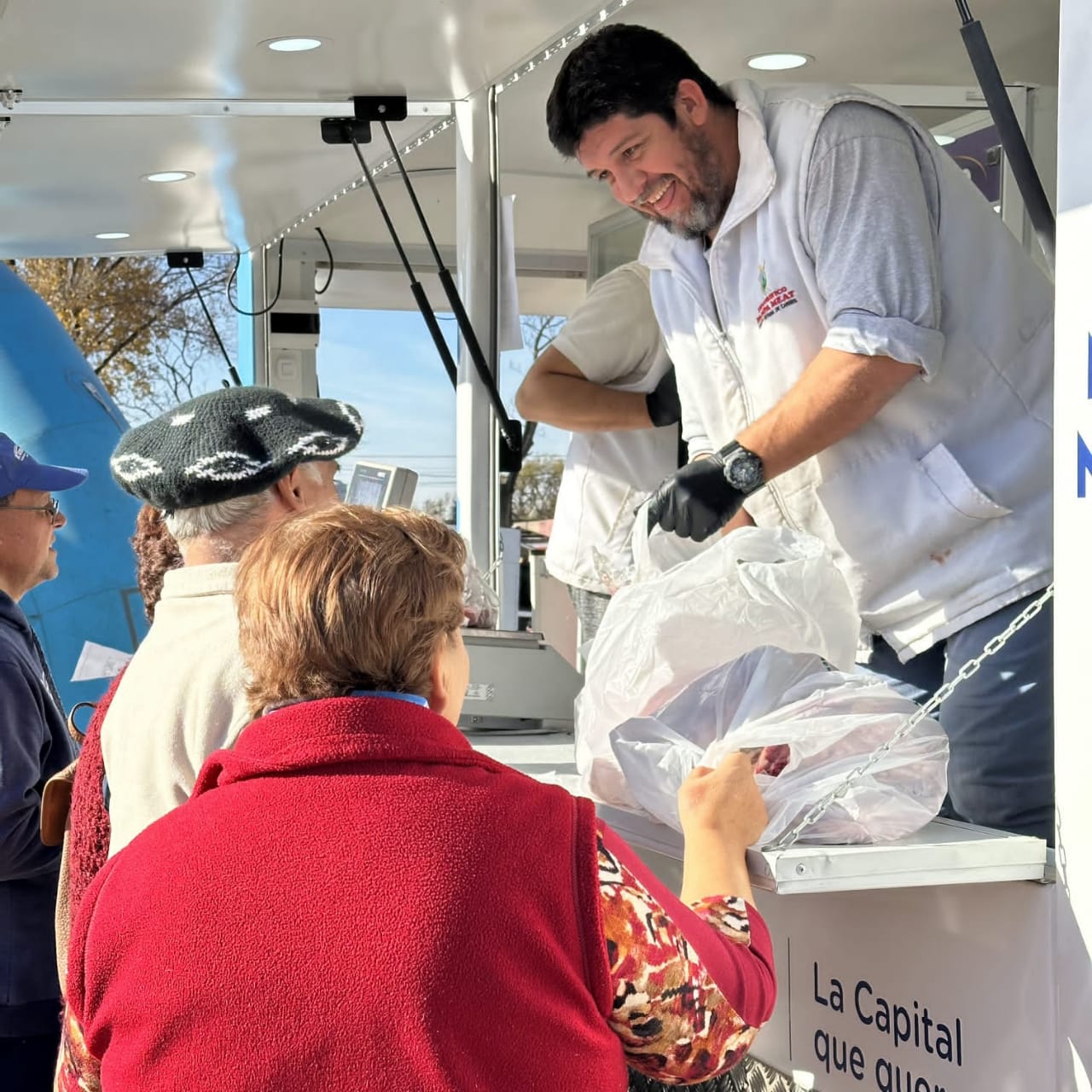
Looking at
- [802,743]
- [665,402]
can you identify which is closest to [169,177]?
[665,402]

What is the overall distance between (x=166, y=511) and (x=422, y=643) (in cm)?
64

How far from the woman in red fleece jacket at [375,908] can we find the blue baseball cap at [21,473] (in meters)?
1.51

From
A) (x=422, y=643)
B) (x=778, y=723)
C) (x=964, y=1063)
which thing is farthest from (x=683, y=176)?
(x=964, y=1063)

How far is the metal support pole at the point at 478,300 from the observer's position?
11.6 ft

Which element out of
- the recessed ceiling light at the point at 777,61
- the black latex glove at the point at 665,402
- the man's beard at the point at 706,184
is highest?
the recessed ceiling light at the point at 777,61

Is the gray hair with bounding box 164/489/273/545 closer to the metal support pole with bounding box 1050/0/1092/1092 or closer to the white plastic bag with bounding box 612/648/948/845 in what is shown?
the white plastic bag with bounding box 612/648/948/845

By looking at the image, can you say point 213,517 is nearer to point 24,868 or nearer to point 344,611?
point 344,611

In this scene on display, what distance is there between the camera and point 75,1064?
1.39 meters

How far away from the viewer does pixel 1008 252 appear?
6.54 ft

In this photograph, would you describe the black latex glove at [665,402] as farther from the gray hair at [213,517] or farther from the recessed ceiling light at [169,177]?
the recessed ceiling light at [169,177]

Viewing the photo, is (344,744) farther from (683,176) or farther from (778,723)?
(683,176)

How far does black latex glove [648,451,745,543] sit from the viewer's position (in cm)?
191

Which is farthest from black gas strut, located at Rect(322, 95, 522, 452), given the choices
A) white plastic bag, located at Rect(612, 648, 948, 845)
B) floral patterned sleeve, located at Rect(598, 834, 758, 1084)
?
floral patterned sleeve, located at Rect(598, 834, 758, 1084)

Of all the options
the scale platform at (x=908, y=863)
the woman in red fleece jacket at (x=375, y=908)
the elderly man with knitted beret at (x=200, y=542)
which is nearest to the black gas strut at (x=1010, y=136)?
the scale platform at (x=908, y=863)
